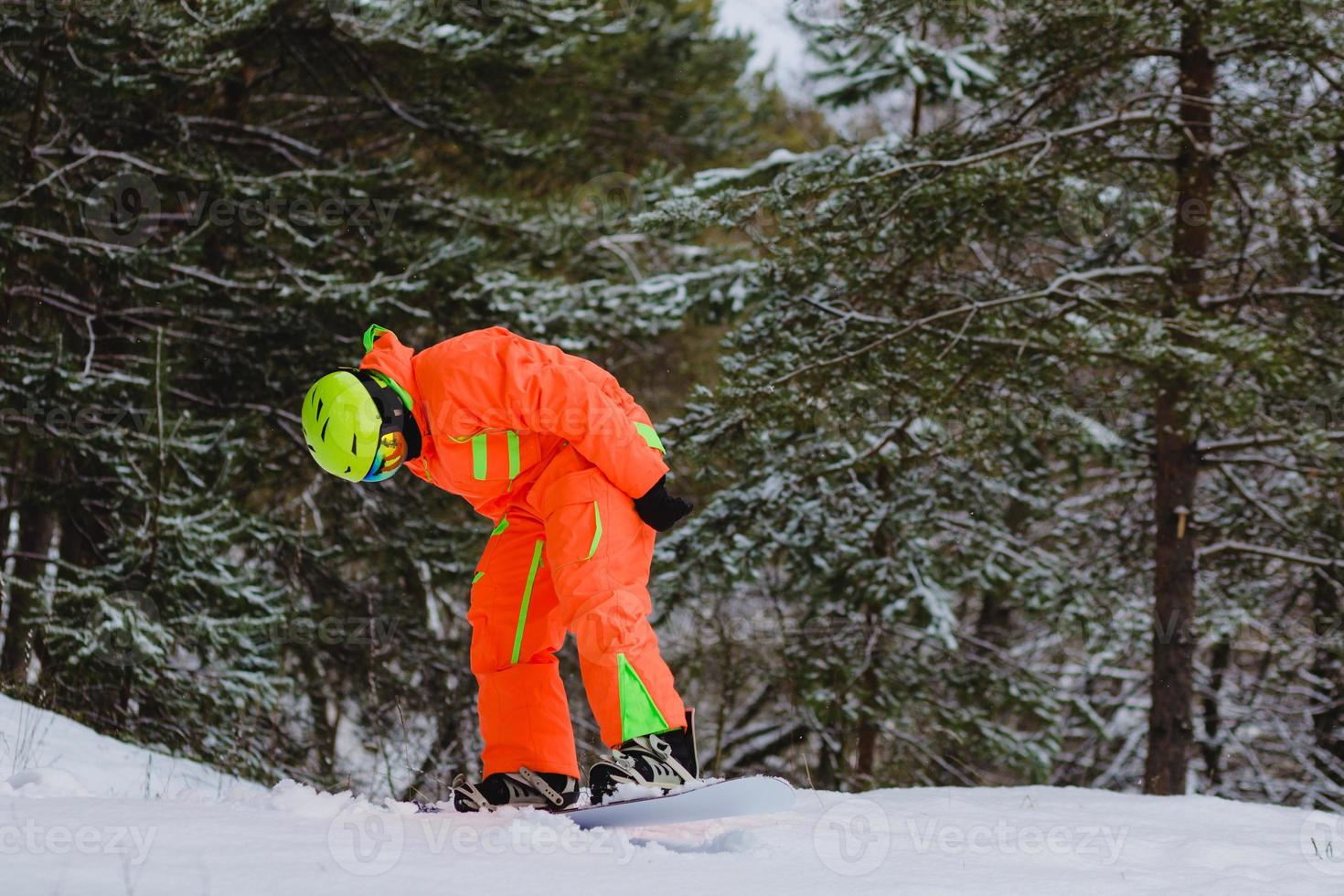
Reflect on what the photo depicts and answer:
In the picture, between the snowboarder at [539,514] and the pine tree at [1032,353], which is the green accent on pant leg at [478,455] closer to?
the snowboarder at [539,514]

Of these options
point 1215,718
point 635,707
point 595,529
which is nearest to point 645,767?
point 635,707

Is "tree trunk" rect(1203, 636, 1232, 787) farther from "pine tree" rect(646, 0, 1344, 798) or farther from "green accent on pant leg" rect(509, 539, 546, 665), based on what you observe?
"green accent on pant leg" rect(509, 539, 546, 665)

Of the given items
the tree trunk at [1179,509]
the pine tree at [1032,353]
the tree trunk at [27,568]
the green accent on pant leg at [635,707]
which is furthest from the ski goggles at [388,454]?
the tree trunk at [1179,509]

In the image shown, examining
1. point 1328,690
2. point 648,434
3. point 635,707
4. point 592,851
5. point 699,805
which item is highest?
point 1328,690

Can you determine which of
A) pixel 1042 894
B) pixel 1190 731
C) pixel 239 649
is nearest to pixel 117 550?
pixel 239 649

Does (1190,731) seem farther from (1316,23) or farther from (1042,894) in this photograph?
(1042,894)

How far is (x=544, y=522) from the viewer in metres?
3.33

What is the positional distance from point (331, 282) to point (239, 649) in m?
2.75

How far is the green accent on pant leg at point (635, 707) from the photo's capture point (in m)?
3.07

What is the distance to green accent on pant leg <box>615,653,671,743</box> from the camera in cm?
307

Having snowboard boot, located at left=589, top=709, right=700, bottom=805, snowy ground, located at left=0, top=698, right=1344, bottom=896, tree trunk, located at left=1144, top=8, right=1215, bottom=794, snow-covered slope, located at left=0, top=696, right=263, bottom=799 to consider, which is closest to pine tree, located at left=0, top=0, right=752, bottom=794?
snow-covered slope, located at left=0, top=696, right=263, bottom=799

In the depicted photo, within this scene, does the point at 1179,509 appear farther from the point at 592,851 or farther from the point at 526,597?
the point at 592,851

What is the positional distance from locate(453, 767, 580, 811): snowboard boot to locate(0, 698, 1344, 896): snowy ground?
1.08ft

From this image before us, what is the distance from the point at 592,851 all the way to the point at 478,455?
1.31 m
